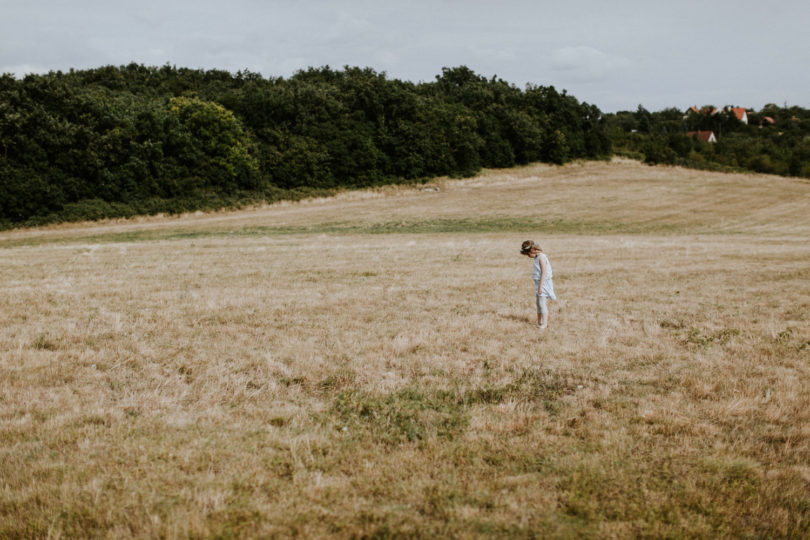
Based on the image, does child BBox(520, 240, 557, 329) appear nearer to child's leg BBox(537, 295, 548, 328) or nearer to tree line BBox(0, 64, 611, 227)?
child's leg BBox(537, 295, 548, 328)

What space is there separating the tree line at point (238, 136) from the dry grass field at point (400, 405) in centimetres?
3208

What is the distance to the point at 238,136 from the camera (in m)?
55.4

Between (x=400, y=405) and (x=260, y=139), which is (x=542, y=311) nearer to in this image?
(x=400, y=405)

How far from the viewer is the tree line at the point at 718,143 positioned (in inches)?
3083

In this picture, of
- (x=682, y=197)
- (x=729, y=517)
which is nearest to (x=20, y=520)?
(x=729, y=517)

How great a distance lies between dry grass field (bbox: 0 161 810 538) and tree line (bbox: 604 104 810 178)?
7698 centimetres

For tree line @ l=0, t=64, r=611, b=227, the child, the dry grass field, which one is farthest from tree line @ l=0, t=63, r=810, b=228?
the child

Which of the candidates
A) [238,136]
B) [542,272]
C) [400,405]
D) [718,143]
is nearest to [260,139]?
[238,136]

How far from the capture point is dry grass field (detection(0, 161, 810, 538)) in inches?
165

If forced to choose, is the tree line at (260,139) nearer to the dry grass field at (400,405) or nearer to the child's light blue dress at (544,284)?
the dry grass field at (400,405)

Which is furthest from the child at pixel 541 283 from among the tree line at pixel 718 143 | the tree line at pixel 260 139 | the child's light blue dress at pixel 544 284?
the tree line at pixel 718 143

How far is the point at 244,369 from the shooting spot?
7652 mm

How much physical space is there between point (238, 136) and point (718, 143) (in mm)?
89956

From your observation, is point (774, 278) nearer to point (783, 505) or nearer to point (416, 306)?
point (416, 306)
